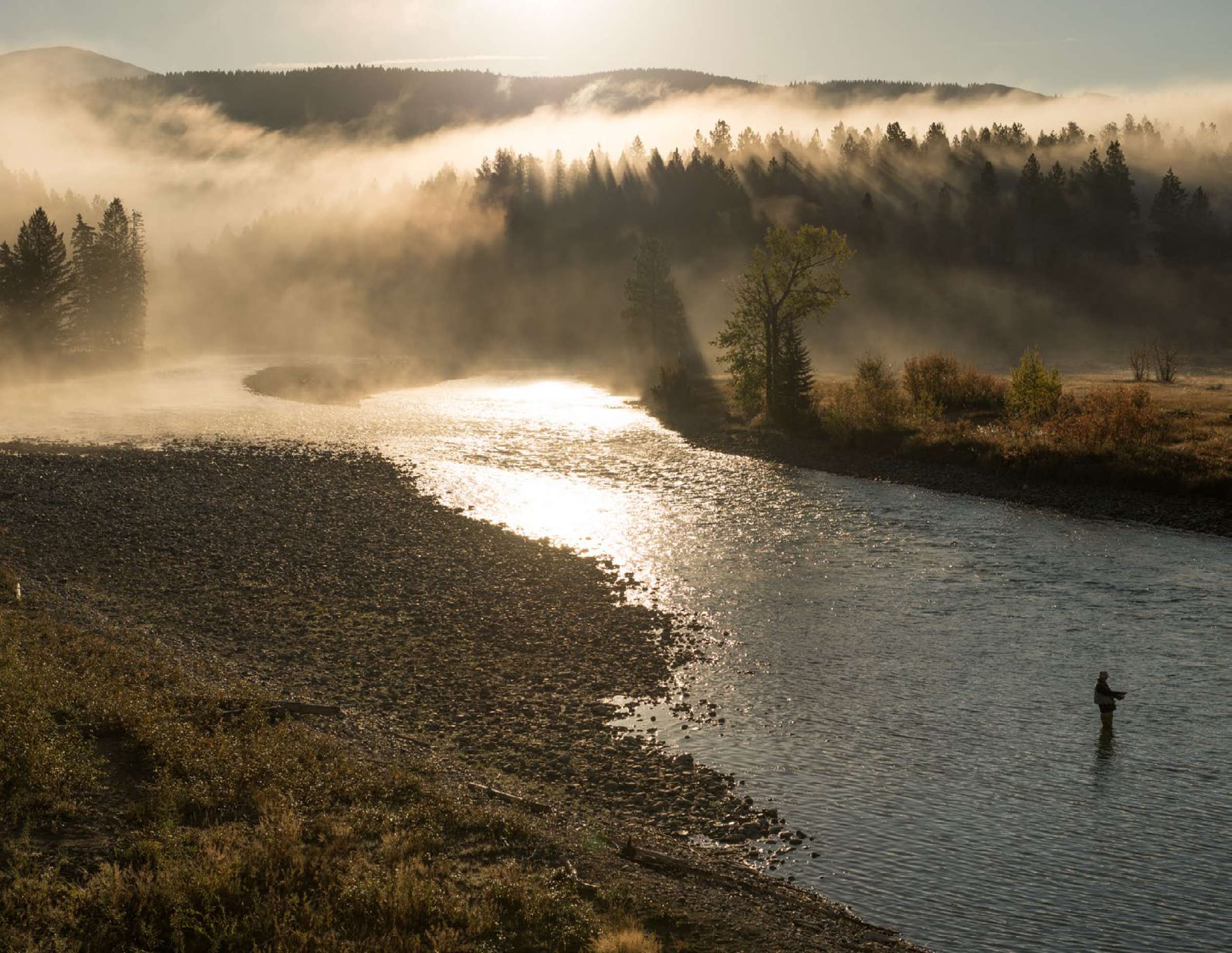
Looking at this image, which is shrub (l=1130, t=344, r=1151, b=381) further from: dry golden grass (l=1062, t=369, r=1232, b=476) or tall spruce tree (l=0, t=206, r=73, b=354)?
tall spruce tree (l=0, t=206, r=73, b=354)

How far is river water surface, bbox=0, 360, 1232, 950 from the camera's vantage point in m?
15.5

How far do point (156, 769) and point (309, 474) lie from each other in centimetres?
3657

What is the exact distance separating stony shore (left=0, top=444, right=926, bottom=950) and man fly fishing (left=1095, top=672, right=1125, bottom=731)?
8344mm

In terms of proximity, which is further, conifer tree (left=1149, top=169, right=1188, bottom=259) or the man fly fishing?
conifer tree (left=1149, top=169, right=1188, bottom=259)

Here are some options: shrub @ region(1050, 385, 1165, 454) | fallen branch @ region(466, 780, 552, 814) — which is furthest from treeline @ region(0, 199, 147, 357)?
fallen branch @ region(466, 780, 552, 814)

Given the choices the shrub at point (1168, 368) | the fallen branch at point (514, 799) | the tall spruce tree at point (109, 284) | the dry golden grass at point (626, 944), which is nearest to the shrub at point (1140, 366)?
the shrub at point (1168, 368)

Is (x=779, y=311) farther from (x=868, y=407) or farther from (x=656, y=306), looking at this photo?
(x=656, y=306)

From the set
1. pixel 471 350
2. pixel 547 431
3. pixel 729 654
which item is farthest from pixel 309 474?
pixel 471 350

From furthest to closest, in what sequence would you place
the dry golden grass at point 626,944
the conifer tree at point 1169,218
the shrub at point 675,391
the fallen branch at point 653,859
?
the conifer tree at point 1169,218
the shrub at point 675,391
the fallen branch at point 653,859
the dry golden grass at point 626,944

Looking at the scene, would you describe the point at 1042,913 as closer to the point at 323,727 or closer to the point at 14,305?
the point at 323,727

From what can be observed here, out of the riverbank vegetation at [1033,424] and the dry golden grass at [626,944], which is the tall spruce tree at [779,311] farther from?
the dry golden grass at [626,944]

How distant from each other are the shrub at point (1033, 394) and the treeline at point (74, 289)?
9723 centimetres

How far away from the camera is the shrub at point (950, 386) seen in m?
70.8

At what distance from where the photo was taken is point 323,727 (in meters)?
20.5
